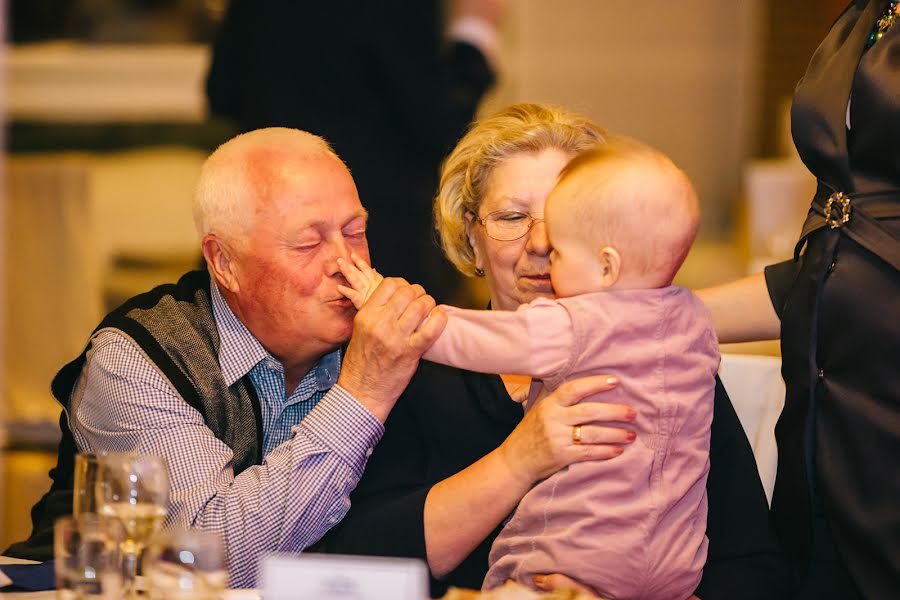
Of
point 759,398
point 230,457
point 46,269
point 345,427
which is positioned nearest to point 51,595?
point 230,457

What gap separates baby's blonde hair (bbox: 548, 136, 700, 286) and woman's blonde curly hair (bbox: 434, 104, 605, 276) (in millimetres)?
384

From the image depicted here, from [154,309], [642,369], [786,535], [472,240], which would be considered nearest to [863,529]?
[786,535]

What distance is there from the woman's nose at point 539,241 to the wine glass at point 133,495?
0.88 meters

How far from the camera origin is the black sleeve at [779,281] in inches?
87.6

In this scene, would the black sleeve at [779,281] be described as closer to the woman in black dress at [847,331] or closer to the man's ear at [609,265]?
the woman in black dress at [847,331]

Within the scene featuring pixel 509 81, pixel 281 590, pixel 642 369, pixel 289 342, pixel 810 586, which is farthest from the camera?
pixel 509 81

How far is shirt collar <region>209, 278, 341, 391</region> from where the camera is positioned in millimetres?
2168

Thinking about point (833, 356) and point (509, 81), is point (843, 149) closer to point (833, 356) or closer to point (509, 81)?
point (833, 356)

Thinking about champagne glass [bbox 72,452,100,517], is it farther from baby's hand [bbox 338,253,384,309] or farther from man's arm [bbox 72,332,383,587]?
baby's hand [bbox 338,253,384,309]

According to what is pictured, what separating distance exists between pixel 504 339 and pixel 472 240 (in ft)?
1.90

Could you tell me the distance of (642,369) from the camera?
73.2 inches

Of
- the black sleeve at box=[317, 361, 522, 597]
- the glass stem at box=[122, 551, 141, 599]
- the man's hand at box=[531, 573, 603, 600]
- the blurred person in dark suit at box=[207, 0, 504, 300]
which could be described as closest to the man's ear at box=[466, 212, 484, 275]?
the black sleeve at box=[317, 361, 522, 597]

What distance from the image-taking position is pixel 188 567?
1.40m

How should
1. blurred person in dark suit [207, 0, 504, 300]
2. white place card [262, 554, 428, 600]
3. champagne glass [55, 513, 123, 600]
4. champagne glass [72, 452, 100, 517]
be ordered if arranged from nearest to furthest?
white place card [262, 554, 428, 600] → champagne glass [55, 513, 123, 600] → champagne glass [72, 452, 100, 517] → blurred person in dark suit [207, 0, 504, 300]
